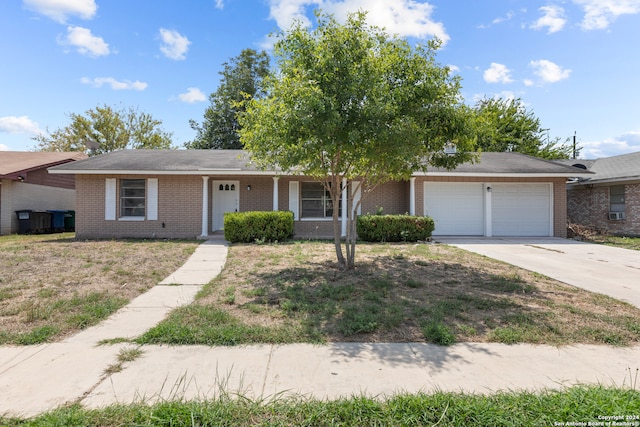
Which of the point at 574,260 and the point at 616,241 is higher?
the point at 616,241

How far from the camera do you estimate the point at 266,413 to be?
7.94 ft

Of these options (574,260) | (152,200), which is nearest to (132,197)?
(152,200)

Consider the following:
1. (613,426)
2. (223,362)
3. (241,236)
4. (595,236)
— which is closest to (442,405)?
(613,426)

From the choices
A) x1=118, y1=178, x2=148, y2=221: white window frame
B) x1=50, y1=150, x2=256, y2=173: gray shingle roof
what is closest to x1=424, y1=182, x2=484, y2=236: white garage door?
x1=50, y1=150, x2=256, y2=173: gray shingle roof

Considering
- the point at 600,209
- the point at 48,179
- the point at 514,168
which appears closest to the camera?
the point at 514,168

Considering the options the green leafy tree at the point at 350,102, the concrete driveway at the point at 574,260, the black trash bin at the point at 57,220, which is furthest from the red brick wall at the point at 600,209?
the black trash bin at the point at 57,220

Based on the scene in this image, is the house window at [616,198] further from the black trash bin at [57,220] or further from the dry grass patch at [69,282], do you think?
the black trash bin at [57,220]

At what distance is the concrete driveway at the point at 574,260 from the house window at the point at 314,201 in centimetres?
477

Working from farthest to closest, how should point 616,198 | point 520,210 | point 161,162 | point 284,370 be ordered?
point 616,198 → point 520,210 → point 161,162 → point 284,370

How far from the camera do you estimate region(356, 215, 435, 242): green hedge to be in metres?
12.3

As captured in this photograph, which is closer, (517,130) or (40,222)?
(40,222)

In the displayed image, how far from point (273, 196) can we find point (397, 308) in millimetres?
9543

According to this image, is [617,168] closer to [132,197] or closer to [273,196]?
[273,196]

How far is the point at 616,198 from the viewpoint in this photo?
15.2m
